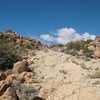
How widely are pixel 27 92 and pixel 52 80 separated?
1.81 m

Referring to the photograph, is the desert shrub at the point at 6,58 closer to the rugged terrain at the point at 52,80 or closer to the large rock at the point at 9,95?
the rugged terrain at the point at 52,80

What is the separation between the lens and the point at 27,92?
35.7 feet

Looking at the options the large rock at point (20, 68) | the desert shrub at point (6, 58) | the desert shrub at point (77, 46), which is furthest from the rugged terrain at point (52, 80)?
the desert shrub at point (77, 46)

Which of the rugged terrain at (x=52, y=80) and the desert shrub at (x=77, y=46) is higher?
the desert shrub at (x=77, y=46)

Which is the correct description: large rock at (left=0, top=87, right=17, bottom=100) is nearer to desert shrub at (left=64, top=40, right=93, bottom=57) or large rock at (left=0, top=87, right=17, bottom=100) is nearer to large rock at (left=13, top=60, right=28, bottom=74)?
large rock at (left=13, top=60, right=28, bottom=74)

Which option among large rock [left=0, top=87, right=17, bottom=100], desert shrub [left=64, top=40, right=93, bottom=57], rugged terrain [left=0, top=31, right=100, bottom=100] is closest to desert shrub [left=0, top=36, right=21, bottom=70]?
rugged terrain [left=0, top=31, right=100, bottom=100]

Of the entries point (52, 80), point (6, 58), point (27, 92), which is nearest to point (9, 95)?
point (27, 92)

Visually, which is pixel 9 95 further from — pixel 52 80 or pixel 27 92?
pixel 52 80

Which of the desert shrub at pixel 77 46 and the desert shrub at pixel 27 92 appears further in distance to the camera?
the desert shrub at pixel 77 46

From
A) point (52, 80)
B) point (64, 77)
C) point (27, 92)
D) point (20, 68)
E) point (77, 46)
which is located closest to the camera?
point (27, 92)

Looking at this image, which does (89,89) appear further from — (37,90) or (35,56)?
(35,56)

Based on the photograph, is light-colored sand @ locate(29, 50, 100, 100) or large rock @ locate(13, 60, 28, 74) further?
large rock @ locate(13, 60, 28, 74)

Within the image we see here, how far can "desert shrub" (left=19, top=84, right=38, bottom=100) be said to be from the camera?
1055 centimetres

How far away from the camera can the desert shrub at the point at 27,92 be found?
10.5 m
